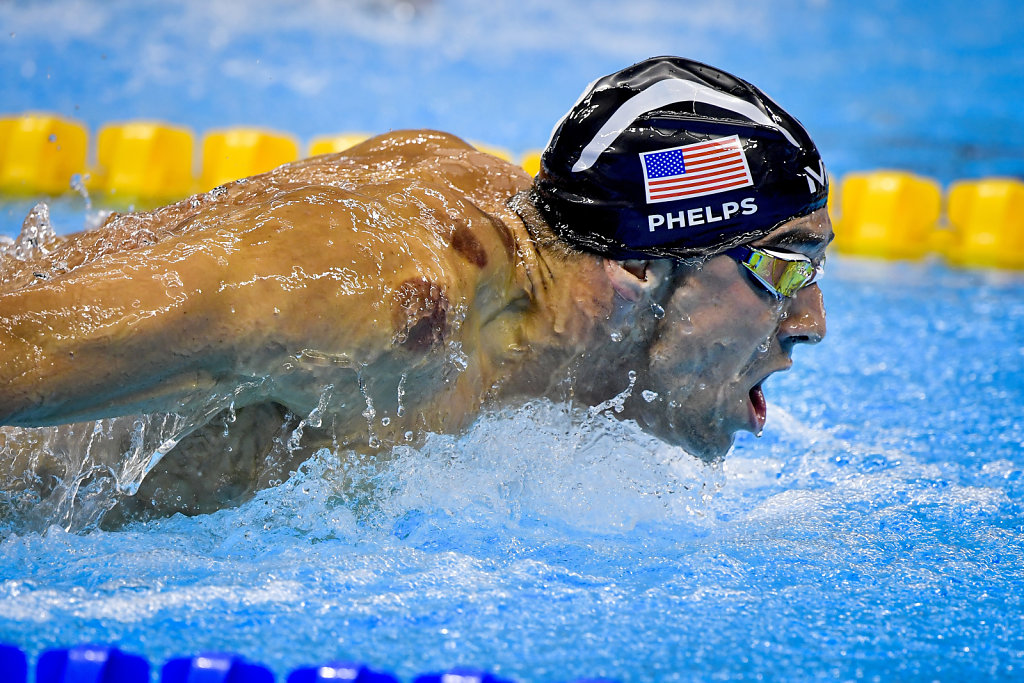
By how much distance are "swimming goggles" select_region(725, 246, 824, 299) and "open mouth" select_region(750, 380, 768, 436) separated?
22 cm

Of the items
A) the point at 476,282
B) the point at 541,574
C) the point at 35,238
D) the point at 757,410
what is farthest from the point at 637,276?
the point at 35,238

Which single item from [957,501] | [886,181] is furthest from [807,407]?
[886,181]

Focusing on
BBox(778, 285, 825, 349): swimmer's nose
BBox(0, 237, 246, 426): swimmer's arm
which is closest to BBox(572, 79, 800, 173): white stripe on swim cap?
BBox(778, 285, 825, 349): swimmer's nose

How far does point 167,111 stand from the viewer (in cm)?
912

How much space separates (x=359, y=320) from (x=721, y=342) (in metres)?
0.73

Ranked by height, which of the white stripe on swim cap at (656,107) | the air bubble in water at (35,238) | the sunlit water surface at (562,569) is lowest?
the sunlit water surface at (562,569)

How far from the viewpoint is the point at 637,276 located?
1863 millimetres

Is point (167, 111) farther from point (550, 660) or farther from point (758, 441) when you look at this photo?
point (550, 660)

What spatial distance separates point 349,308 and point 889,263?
15.9 ft

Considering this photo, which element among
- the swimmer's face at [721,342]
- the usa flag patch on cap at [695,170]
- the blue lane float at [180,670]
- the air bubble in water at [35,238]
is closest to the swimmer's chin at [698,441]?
the swimmer's face at [721,342]

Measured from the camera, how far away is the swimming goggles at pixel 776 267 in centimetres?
187

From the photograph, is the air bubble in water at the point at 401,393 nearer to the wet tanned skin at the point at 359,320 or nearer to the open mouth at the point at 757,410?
the wet tanned skin at the point at 359,320

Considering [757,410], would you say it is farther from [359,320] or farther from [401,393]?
[359,320]

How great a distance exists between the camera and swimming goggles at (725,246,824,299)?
6.12 feet
